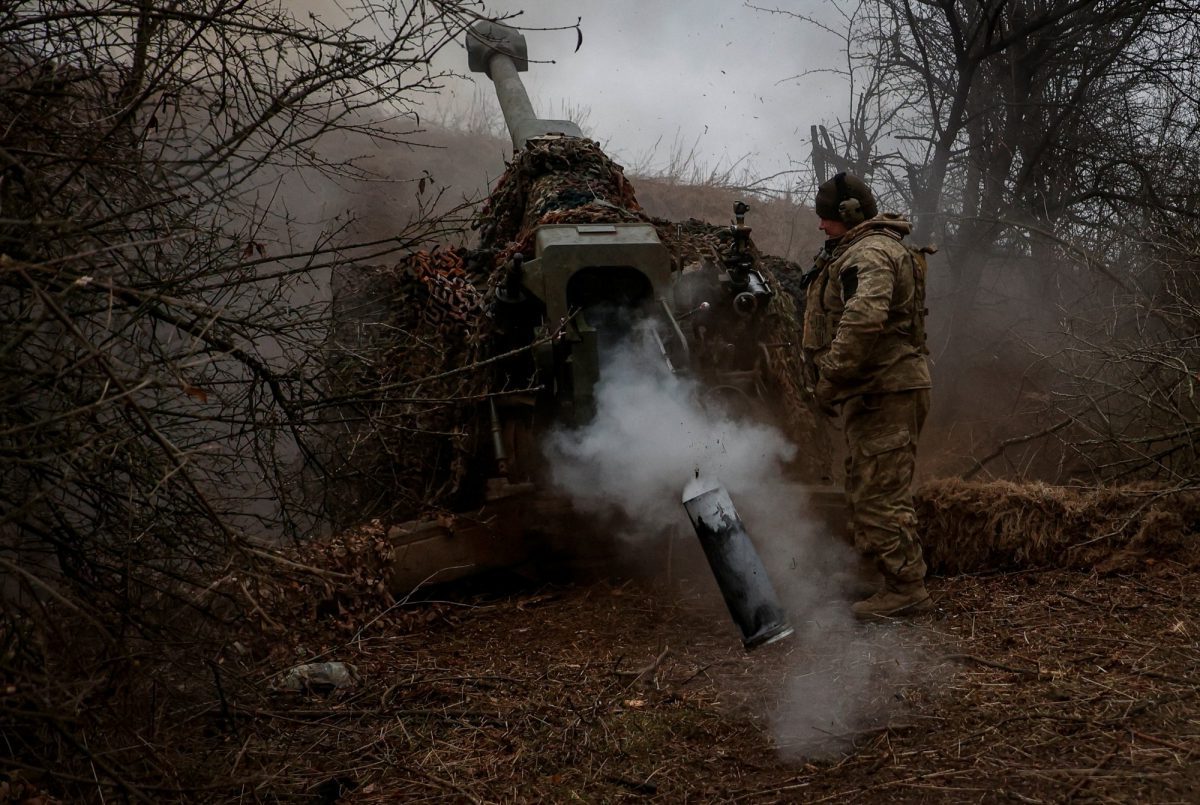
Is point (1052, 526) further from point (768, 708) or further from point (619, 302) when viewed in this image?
point (619, 302)

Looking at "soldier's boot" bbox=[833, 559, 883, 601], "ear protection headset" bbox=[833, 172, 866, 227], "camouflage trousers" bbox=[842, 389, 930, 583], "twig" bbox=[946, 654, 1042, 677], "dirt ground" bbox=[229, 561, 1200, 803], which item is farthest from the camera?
"soldier's boot" bbox=[833, 559, 883, 601]

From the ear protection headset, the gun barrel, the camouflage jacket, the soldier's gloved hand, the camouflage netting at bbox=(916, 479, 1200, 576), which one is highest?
the gun barrel

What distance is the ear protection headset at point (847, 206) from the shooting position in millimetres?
5559

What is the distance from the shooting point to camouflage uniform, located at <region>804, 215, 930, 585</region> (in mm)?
5152

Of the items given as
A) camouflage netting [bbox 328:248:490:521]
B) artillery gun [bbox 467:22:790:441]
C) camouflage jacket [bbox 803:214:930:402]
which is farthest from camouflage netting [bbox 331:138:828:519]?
camouflage jacket [bbox 803:214:930:402]

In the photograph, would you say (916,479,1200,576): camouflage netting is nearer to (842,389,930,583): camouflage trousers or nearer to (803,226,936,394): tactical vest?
(842,389,930,583): camouflage trousers

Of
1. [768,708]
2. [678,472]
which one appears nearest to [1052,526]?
[678,472]

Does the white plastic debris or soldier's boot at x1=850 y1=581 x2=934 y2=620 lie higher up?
the white plastic debris

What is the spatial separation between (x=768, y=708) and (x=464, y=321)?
3933mm

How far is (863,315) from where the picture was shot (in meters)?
5.09

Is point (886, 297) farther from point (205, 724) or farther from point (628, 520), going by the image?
point (205, 724)

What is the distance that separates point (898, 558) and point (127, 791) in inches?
149

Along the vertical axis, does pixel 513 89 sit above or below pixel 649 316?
above

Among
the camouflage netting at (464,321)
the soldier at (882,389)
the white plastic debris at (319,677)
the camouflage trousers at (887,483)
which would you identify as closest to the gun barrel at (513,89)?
the camouflage netting at (464,321)
